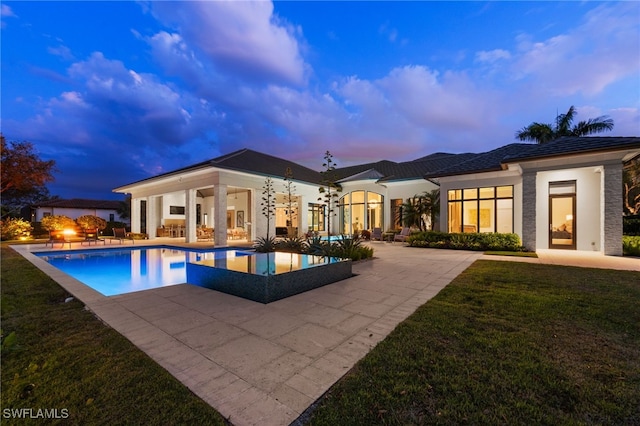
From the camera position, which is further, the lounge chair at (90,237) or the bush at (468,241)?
the lounge chair at (90,237)

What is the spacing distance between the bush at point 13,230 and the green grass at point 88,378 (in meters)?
24.0

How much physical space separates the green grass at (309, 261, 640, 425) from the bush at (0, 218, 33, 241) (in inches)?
1117

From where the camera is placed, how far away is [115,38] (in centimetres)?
1731

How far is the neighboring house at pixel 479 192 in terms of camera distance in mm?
10773

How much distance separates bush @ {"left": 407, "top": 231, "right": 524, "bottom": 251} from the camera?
39.8ft

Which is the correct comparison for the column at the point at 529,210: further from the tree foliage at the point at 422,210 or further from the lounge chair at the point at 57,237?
the lounge chair at the point at 57,237

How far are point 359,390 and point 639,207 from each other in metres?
28.6

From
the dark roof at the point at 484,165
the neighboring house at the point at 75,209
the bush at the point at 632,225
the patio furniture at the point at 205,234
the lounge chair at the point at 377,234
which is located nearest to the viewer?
the dark roof at the point at 484,165

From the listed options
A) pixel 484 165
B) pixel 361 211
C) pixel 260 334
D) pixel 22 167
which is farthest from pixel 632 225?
pixel 22 167

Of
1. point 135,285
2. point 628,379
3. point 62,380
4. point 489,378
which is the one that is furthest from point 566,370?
point 135,285

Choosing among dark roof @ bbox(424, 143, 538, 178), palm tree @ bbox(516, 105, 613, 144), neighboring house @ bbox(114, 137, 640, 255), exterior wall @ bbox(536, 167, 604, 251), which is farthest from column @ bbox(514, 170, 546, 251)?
palm tree @ bbox(516, 105, 613, 144)

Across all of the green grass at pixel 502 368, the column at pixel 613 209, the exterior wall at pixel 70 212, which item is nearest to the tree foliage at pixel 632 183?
the column at pixel 613 209

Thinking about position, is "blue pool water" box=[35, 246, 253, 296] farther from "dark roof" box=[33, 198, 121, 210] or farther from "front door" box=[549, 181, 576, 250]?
"dark roof" box=[33, 198, 121, 210]

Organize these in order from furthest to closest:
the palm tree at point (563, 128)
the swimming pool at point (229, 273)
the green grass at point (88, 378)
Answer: the palm tree at point (563, 128)
the swimming pool at point (229, 273)
the green grass at point (88, 378)
